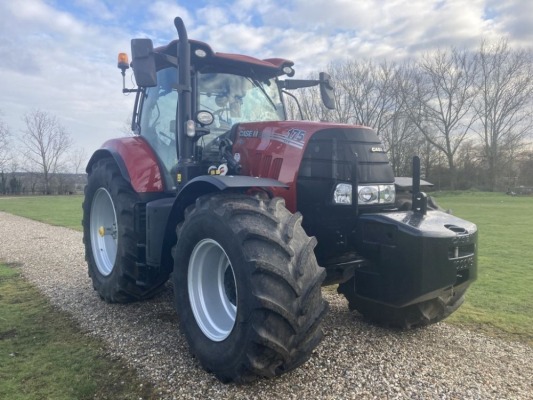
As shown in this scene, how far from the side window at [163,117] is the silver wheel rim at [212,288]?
1.46 meters

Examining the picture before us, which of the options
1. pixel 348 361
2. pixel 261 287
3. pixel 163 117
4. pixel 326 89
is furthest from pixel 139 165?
pixel 348 361

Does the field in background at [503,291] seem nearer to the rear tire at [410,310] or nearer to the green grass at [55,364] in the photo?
the rear tire at [410,310]

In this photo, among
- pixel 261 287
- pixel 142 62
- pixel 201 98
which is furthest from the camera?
pixel 201 98

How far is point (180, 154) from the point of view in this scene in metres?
4.42

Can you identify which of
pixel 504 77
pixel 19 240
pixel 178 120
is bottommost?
pixel 19 240

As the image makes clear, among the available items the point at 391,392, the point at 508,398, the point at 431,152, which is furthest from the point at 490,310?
the point at 431,152

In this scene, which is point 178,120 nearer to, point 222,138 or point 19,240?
point 222,138

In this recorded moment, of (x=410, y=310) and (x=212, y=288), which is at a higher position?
(x=212, y=288)

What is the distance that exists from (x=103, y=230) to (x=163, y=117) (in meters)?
1.71

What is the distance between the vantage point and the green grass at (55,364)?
3201 millimetres

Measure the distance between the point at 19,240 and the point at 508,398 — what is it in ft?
40.0

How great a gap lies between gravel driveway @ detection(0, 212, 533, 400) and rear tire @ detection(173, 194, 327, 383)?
0.26 m

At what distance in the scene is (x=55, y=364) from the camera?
3.66m

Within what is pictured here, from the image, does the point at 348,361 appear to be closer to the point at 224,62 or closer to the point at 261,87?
the point at 261,87
